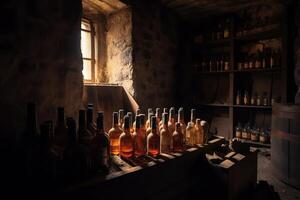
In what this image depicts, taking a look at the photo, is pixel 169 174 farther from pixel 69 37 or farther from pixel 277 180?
pixel 277 180

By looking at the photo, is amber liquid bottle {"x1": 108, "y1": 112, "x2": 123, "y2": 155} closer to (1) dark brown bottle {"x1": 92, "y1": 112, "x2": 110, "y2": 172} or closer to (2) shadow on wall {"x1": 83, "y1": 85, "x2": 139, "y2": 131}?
(1) dark brown bottle {"x1": 92, "y1": 112, "x2": 110, "y2": 172}

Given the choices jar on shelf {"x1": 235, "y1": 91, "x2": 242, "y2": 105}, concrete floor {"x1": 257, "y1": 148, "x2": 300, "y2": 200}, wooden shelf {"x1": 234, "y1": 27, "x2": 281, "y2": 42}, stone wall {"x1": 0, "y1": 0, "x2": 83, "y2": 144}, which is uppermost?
wooden shelf {"x1": 234, "y1": 27, "x2": 281, "y2": 42}

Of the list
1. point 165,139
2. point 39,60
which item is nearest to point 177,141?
point 165,139

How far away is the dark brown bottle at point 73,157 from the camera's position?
3.69ft

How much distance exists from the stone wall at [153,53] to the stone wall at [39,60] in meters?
1.07

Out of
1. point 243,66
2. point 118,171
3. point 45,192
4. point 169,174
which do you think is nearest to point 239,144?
point 169,174

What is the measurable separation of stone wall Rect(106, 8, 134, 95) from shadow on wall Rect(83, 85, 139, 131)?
0.12 m

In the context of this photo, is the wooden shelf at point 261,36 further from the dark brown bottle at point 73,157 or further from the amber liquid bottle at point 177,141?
the dark brown bottle at point 73,157

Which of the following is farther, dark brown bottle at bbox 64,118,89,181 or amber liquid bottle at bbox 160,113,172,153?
amber liquid bottle at bbox 160,113,172,153

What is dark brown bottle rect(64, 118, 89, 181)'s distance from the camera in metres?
1.13

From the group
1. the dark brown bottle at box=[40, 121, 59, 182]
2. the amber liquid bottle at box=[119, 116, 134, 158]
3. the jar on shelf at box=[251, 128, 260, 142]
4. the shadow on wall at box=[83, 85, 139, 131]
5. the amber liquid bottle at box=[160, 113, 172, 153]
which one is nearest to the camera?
the dark brown bottle at box=[40, 121, 59, 182]

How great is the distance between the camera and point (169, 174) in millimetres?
1441

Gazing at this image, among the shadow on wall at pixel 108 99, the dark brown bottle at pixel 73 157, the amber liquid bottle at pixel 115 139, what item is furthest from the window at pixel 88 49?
the dark brown bottle at pixel 73 157

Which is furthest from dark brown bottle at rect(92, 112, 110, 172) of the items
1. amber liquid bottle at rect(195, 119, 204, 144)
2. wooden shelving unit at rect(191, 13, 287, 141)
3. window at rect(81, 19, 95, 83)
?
wooden shelving unit at rect(191, 13, 287, 141)
